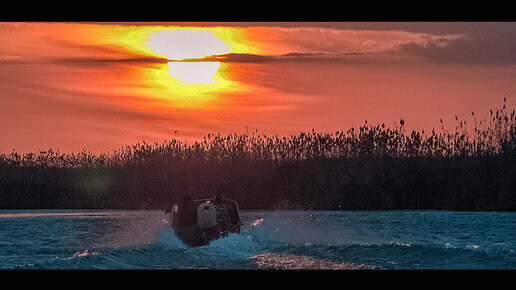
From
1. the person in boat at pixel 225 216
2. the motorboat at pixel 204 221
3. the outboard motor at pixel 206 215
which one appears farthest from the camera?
the person in boat at pixel 225 216

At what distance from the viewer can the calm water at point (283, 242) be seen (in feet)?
71.0

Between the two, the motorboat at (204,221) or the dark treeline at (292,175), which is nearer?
the motorboat at (204,221)

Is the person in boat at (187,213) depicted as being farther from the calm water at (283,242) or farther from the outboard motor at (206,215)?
the outboard motor at (206,215)

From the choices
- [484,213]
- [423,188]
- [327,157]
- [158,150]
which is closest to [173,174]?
[158,150]

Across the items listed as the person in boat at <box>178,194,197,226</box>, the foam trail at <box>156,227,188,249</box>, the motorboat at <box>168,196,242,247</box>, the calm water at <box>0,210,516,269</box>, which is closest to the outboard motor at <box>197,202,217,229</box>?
the motorboat at <box>168,196,242,247</box>

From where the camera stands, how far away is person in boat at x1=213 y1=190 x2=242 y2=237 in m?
25.5

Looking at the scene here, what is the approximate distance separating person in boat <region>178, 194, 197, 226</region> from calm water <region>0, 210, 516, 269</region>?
3.24ft

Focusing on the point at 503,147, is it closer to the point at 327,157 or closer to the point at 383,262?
the point at 327,157

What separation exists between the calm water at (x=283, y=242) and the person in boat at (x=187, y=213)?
99cm

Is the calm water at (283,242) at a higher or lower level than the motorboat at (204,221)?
lower

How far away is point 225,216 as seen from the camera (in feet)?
84.5

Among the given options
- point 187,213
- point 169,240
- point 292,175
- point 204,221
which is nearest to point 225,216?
point 187,213

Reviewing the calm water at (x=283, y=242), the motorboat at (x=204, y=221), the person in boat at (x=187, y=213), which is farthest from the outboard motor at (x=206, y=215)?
the person in boat at (x=187, y=213)

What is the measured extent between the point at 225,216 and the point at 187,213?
4.63 feet
